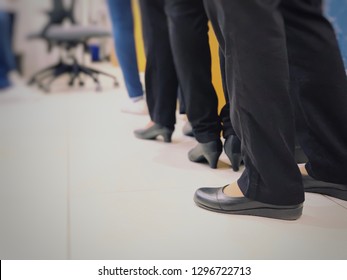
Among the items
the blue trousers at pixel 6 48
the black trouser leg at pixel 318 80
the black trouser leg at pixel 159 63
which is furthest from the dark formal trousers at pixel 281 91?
the black trouser leg at pixel 159 63

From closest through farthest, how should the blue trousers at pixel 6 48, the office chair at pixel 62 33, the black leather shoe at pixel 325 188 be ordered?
the blue trousers at pixel 6 48, the office chair at pixel 62 33, the black leather shoe at pixel 325 188

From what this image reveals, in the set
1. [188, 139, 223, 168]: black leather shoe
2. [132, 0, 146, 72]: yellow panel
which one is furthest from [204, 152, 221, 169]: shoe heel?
[132, 0, 146, 72]: yellow panel

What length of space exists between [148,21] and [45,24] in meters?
0.54

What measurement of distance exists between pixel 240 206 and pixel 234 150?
26cm

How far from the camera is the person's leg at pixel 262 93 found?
0.66m

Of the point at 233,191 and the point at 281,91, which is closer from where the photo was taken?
the point at 281,91

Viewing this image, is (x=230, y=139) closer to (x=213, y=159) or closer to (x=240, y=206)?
(x=213, y=159)

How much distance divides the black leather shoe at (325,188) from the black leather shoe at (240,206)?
0.14m

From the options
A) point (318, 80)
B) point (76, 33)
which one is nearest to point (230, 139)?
point (318, 80)

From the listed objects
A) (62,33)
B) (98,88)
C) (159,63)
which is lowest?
(98,88)

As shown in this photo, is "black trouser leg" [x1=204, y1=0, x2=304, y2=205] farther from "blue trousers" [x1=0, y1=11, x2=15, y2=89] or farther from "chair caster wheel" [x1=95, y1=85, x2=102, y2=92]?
"chair caster wheel" [x1=95, y1=85, x2=102, y2=92]

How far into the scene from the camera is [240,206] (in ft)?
2.59

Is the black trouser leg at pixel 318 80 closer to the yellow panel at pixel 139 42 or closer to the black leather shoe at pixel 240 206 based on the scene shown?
the black leather shoe at pixel 240 206
